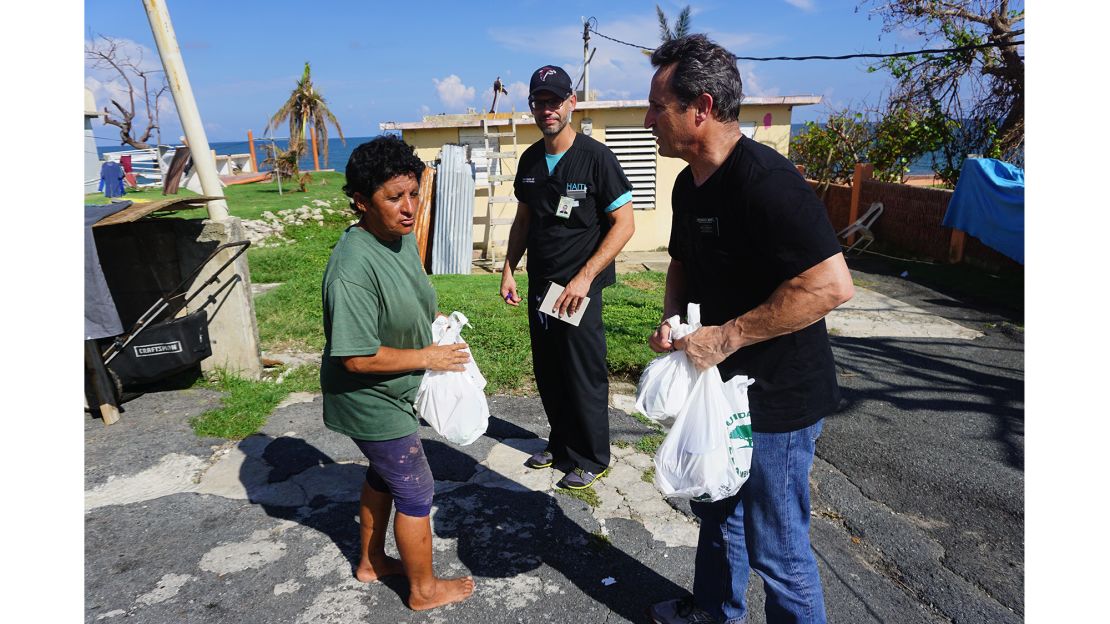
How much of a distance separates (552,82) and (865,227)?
10.3 m

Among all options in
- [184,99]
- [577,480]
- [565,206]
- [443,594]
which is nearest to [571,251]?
[565,206]

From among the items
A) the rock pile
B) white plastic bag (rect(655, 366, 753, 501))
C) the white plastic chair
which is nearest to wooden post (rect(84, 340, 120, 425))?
white plastic bag (rect(655, 366, 753, 501))

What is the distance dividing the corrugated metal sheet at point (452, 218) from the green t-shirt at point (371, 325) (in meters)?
8.77

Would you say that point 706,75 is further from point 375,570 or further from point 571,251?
point 375,570

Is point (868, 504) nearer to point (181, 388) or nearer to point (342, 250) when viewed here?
point (342, 250)

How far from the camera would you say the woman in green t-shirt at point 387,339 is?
220 centimetres

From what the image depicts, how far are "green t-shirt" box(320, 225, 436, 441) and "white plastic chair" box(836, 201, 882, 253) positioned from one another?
440 inches

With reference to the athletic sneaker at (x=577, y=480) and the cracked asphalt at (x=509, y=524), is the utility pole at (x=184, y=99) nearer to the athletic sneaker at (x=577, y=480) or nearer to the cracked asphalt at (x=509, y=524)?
the cracked asphalt at (x=509, y=524)

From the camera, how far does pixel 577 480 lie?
3566 mm

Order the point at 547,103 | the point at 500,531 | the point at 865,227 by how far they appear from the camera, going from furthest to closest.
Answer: the point at 865,227 < the point at 547,103 < the point at 500,531

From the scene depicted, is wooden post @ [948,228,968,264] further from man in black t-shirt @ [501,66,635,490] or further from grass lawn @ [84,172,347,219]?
grass lawn @ [84,172,347,219]

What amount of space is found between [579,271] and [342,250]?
4.77 ft

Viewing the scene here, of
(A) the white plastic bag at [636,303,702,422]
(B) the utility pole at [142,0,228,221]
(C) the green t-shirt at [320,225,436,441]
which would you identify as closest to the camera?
(A) the white plastic bag at [636,303,702,422]

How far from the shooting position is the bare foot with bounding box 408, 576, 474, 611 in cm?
260
